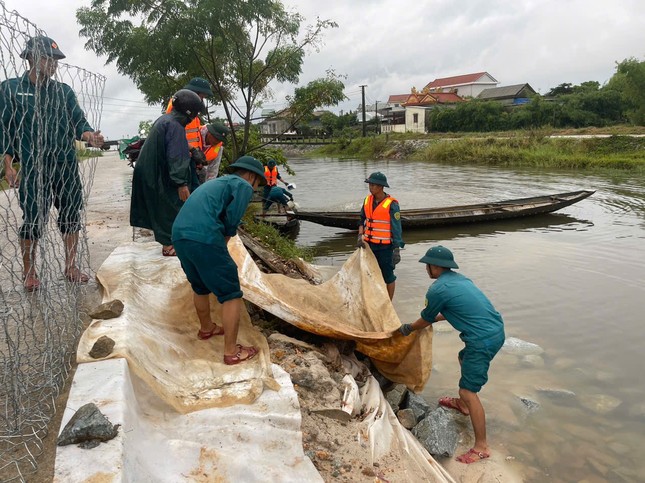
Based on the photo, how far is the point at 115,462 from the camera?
182 cm

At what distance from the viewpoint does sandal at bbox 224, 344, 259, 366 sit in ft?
9.93

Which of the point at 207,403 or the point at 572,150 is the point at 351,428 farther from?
the point at 572,150

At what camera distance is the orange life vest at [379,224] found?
566 cm

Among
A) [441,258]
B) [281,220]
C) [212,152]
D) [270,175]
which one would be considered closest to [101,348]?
[441,258]

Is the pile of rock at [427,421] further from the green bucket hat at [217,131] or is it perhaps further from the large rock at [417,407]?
the green bucket hat at [217,131]

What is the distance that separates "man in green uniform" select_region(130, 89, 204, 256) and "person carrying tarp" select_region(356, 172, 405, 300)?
2.22 metres

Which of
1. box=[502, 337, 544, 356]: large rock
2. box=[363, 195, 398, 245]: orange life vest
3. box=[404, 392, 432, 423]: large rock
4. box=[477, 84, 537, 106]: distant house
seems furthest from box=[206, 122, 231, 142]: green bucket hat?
box=[477, 84, 537, 106]: distant house

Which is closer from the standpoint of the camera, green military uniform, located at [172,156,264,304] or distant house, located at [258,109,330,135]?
green military uniform, located at [172,156,264,304]

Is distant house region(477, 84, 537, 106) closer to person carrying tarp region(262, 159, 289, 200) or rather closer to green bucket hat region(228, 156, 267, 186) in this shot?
person carrying tarp region(262, 159, 289, 200)

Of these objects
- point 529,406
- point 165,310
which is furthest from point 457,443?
point 165,310

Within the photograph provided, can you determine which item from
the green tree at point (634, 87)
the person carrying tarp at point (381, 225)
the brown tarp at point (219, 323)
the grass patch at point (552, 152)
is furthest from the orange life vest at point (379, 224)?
the green tree at point (634, 87)

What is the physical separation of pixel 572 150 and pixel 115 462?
1136 inches

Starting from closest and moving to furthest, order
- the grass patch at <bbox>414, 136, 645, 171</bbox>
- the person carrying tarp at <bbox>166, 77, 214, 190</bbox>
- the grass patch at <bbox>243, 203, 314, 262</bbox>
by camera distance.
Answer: the person carrying tarp at <bbox>166, 77, 214, 190</bbox>
the grass patch at <bbox>243, 203, 314, 262</bbox>
the grass patch at <bbox>414, 136, 645, 171</bbox>

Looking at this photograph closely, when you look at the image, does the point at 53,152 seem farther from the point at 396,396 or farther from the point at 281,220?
the point at 281,220
